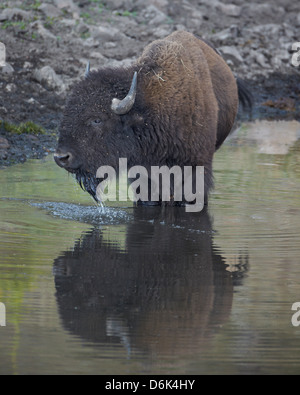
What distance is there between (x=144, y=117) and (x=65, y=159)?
1.03m

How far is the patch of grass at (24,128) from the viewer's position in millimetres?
13422

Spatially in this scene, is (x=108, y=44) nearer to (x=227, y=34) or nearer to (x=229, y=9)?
(x=227, y=34)

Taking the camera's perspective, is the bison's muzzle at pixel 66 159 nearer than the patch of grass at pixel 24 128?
Yes

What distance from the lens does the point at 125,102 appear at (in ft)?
28.6

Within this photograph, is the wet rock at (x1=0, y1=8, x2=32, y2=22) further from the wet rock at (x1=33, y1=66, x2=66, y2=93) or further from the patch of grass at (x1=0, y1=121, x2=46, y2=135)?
the patch of grass at (x1=0, y1=121, x2=46, y2=135)

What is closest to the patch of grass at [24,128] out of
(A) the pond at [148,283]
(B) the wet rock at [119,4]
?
(A) the pond at [148,283]

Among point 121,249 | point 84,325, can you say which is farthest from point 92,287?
point 121,249

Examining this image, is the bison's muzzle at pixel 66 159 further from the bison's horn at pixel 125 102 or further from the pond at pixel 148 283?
the bison's horn at pixel 125 102

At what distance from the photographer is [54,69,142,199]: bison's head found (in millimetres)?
8492

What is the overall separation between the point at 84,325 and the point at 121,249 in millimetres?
2046

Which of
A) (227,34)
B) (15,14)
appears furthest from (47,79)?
(227,34)

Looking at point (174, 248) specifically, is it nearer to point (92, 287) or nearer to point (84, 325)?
point (92, 287)

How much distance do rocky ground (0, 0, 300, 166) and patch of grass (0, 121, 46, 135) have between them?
0.32 feet

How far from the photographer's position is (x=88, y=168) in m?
8.74
